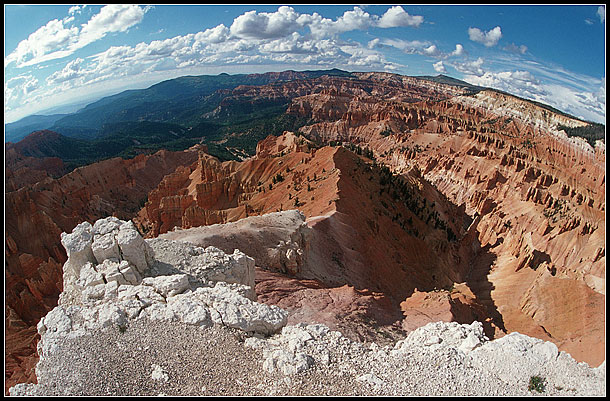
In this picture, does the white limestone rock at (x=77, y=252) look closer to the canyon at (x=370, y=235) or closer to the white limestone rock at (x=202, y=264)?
the white limestone rock at (x=202, y=264)

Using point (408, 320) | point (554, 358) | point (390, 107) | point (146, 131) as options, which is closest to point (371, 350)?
point (554, 358)

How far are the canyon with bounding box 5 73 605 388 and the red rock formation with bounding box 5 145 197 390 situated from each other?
146mm

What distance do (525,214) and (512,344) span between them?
4096 centimetres

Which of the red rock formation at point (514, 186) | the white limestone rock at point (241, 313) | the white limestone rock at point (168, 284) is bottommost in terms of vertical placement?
the red rock formation at point (514, 186)

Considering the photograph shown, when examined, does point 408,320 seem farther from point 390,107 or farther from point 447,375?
point 390,107

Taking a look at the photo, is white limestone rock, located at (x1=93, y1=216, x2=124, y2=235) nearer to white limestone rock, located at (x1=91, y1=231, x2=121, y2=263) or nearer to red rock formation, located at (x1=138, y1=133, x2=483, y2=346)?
white limestone rock, located at (x1=91, y1=231, x2=121, y2=263)

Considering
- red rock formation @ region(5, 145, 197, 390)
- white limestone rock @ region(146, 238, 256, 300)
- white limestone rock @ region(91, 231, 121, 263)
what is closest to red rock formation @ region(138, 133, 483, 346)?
white limestone rock @ region(146, 238, 256, 300)

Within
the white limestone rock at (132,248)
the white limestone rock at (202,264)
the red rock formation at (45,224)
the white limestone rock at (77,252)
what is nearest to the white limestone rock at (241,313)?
the white limestone rock at (202,264)

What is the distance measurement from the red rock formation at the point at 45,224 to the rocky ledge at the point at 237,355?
990 cm

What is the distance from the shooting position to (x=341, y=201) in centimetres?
3008

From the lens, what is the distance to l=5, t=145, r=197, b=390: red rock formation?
66.8 feet

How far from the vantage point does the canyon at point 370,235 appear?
17.6 metres

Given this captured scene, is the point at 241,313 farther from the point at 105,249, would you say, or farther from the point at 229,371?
→ the point at 105,249

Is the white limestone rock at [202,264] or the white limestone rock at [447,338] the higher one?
the white limestone rock at [202,264]
